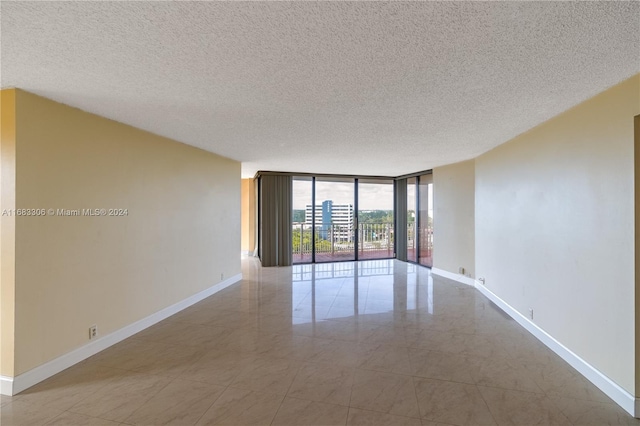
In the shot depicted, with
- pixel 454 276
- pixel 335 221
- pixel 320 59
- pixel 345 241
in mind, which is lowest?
pixel 454 276

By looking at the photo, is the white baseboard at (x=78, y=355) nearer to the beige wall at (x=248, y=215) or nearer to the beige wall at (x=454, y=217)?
the beige wall at (x=248, y=215)

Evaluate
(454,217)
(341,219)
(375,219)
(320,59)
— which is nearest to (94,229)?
(320,59)

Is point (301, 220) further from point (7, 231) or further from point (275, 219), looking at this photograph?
point (7, 231)

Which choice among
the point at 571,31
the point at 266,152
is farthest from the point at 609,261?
the point at 266,152

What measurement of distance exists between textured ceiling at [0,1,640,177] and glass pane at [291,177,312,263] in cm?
456

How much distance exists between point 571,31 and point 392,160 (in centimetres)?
392

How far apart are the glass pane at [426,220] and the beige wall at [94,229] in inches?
202

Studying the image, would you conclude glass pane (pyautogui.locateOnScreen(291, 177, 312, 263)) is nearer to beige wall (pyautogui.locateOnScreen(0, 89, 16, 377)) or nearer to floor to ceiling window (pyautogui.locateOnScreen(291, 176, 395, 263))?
floor to ceiling window (pyautogui.locateOnScreen(291, 176, 395, 263))

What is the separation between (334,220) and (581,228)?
6030mm

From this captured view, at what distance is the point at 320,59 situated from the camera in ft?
5.92

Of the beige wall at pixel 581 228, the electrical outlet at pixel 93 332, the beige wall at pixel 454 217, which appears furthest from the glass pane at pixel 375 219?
Result: the electrical outlet at pixel 93 332

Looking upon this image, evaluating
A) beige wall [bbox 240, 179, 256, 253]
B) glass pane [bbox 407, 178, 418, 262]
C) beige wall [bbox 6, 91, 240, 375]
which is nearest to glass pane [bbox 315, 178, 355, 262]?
glass pane [bbox 407, 178, 418, 262]

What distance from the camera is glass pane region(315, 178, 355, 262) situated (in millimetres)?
7910

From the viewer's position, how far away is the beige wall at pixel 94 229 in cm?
231
